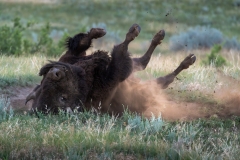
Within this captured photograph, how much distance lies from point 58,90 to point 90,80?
0.66 m

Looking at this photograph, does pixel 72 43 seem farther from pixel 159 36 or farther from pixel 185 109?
pixel 185 109

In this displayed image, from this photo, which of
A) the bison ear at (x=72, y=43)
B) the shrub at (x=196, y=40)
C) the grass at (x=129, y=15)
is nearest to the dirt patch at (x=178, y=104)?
the bison ear at (x=72, y=43)

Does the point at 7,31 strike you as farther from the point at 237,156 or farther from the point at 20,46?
the point at 237,156

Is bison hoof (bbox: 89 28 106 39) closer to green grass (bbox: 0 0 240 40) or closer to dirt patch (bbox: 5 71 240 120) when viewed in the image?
dirt patch (bbox: 5 71 240 120)

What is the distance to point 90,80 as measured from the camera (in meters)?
7.77

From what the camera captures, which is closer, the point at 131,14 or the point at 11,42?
the point at 11,42

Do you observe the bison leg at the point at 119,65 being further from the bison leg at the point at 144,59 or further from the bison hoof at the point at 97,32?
the bison leg at the point at 144,59

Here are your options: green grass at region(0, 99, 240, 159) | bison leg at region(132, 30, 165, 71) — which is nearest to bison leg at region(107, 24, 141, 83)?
bison leg at region(132, 30, 165, 71)

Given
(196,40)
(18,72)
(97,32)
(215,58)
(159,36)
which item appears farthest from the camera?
(196,40)

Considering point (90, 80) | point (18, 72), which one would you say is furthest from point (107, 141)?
point (18, 72)

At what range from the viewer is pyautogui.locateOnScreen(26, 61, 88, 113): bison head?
283 inches

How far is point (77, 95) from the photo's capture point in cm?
748

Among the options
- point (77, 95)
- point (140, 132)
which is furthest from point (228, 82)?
point (140, 132)

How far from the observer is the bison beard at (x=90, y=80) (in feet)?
23.7
